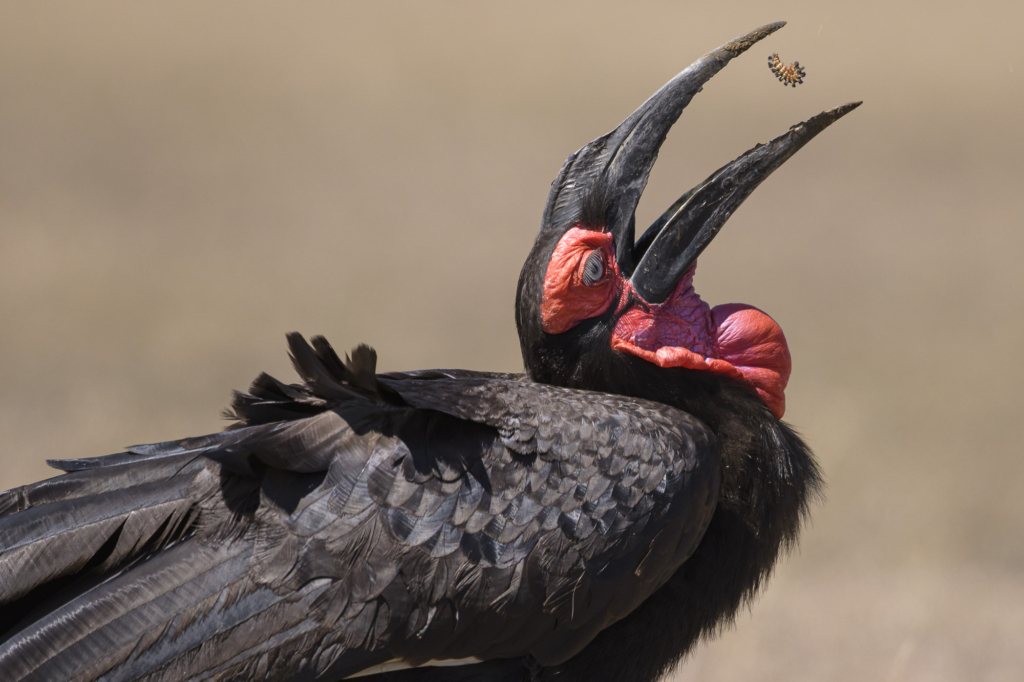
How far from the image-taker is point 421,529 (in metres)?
2.70

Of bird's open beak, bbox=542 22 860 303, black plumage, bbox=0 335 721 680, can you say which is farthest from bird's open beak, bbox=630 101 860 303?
black plumage, bbox=0 335 721 680

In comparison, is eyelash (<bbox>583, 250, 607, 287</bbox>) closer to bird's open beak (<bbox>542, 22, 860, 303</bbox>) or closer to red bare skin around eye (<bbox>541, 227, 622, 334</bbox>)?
red bare skin around eye (<bbox>541, 227, 622, 334</bbox>)

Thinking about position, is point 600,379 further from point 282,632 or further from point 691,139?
point 691,139

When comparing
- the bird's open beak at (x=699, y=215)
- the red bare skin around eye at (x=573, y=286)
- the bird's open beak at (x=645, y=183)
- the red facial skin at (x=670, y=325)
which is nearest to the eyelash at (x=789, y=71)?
the bird's open beak at (x=645, y=183)

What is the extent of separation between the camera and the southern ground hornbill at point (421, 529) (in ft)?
8.56

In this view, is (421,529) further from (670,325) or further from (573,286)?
(670,325)

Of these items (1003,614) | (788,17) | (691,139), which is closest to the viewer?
(1003,614)

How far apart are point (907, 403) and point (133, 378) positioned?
5.96 m

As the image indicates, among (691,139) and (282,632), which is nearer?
(282,632)

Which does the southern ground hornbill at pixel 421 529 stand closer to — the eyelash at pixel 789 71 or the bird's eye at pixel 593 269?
the bird's eye at pixel 593 269

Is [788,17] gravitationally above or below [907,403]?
above

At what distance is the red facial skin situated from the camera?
3.19 m

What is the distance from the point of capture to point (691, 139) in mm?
13688

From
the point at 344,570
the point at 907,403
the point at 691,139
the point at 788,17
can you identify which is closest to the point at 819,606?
the point at 907,403
